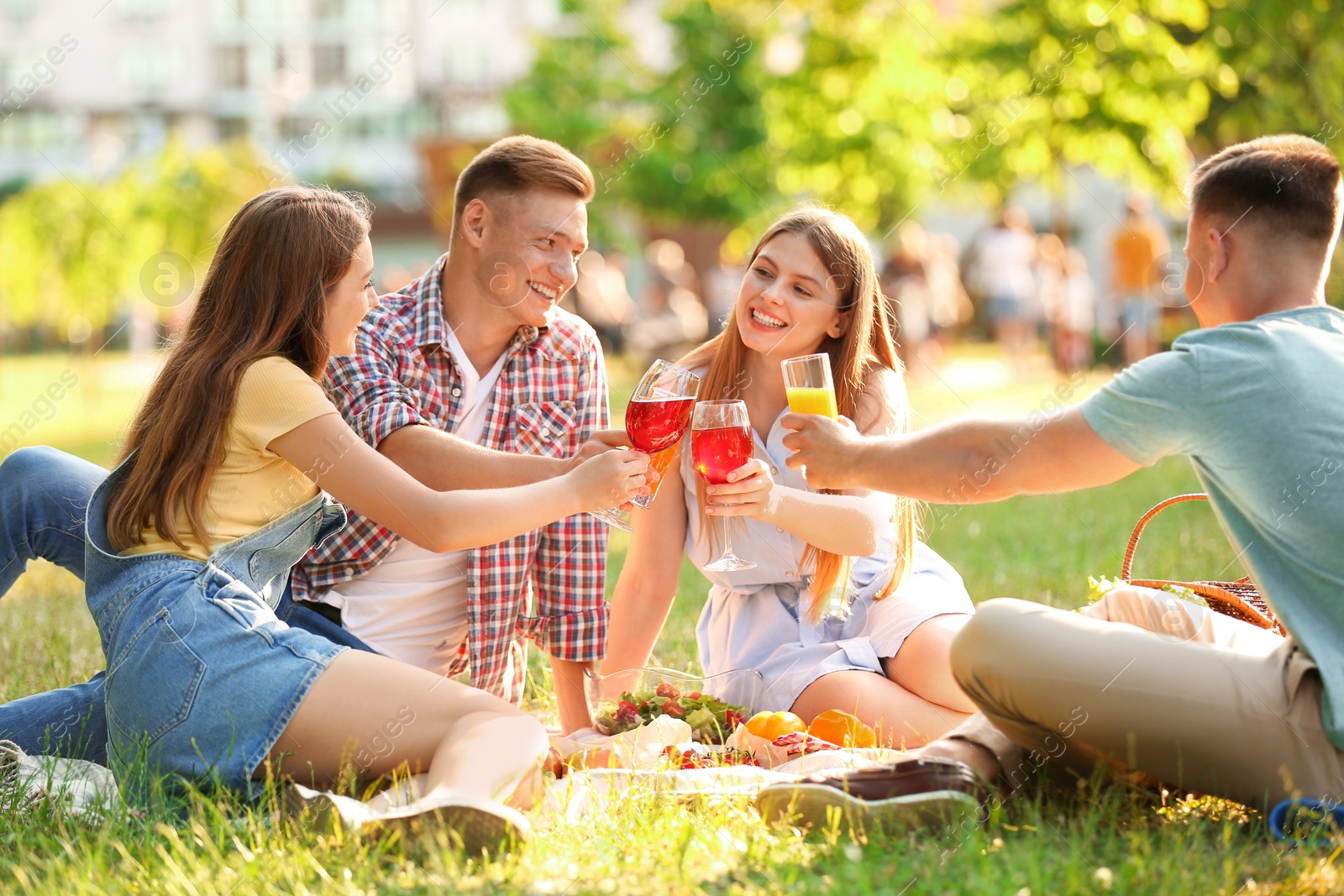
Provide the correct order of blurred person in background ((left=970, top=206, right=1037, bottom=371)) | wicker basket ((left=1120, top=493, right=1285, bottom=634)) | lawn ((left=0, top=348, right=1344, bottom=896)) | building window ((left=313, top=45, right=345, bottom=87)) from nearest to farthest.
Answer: lawn ((left=0, top=348, right=1344, bottom=896)) → wicker basket ((left=1120, top=493, right=1285, bottom=634)) → blurred person in background ((left=970, top=206, right=1037, bottom=371)) → building window ((left=313, top=45, right=345, bottom=87))

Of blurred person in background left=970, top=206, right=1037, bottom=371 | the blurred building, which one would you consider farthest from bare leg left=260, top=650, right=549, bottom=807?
the blurred building

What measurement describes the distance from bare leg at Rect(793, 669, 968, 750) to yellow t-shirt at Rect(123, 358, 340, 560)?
165 centimetres

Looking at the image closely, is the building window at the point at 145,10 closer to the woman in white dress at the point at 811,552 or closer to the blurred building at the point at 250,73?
the blurred building at the point at 250,73

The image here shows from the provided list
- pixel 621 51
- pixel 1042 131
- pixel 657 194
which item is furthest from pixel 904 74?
pixel 621 51

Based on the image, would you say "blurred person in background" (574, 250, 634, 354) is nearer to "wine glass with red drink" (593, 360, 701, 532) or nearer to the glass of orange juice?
"wine glass with red drink" (593, 360, 701, 532)

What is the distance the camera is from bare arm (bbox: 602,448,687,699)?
3.91 metres

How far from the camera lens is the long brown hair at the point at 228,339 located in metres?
2.87

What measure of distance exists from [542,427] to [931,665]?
1.40 meters

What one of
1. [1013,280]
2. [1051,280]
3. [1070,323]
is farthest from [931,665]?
[1013,280]

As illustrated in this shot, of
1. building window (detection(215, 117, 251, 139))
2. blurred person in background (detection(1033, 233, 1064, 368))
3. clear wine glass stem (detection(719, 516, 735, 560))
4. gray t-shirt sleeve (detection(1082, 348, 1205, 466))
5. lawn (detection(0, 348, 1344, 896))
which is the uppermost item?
building window (detection(215, 117, 251, 139))

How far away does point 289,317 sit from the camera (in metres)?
3.00

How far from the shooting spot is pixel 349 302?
10.2 ft

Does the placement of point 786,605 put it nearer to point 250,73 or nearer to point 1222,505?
point 1222,505

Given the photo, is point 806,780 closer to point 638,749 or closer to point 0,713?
point 638,749
